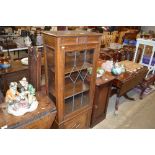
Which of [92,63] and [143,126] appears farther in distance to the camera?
[143,126]

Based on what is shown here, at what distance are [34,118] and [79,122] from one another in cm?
79

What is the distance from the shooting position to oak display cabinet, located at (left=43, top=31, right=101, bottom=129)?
139 cm

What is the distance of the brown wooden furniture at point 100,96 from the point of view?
6.65 feet

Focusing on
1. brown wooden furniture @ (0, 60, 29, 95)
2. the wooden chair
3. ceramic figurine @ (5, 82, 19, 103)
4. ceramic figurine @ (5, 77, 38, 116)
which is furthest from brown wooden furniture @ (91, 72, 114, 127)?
the wooden chair

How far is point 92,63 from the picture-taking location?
5.67ft

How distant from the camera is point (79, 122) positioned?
204 centimetres

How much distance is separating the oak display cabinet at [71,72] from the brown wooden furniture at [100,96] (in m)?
0.09

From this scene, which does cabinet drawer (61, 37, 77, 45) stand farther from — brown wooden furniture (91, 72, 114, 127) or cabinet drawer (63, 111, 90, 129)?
cabinet drawer (63, 111, 90, 129)

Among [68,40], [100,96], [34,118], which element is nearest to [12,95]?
[34,118]

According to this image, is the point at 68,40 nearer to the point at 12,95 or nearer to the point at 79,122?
the point at 12,95
